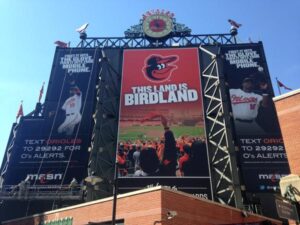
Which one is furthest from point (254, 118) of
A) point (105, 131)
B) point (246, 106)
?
point (105, 131)

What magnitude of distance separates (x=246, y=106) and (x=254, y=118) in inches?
64.4

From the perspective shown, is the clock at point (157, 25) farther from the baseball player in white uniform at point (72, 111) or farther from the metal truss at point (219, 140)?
the baseball player in white uniform at point (72, 111)

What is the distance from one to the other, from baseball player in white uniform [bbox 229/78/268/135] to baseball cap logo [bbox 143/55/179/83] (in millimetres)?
7127

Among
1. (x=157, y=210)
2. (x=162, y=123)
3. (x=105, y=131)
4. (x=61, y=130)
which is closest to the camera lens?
(x=157, y=210)

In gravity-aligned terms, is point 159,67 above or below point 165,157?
above

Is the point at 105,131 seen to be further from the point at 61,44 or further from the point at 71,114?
the point at 61,44

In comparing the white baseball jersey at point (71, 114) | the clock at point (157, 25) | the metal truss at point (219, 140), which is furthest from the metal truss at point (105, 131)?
the metal truss at point (219, 140)

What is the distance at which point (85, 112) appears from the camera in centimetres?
4212

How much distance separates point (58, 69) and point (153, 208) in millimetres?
27910

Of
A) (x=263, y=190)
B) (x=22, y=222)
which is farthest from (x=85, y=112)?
(x=263, y=190)

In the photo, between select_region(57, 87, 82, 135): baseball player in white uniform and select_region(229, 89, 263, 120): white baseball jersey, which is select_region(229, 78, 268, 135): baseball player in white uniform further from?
select_region(57, 87, 82, 135): baseball player in white uniform

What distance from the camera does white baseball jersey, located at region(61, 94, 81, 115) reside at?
42.5 meters

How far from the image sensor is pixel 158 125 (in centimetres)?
3962

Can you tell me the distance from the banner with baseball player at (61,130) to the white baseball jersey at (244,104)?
15400 mm
